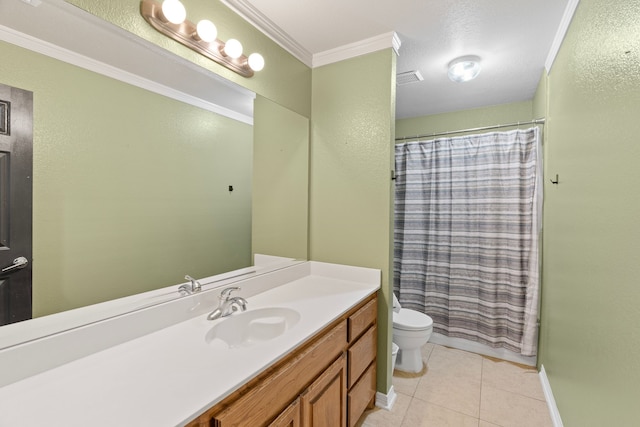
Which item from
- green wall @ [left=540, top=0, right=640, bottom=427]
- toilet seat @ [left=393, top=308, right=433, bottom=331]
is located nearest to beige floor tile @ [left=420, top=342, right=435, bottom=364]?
toilet seat @ [left=393, top=308, right=433, bottom=331]

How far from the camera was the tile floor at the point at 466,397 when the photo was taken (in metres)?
1.75

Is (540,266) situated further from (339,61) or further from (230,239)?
(230,239)

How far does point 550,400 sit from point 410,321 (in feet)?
3.08

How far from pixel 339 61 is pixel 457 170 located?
4.74ft

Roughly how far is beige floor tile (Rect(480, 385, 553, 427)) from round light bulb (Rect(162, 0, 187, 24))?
2669mm

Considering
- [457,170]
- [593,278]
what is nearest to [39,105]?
[593,278]

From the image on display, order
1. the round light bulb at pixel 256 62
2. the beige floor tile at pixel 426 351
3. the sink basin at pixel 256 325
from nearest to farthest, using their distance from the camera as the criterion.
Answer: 1. the sink basin at pixel 256 325
2. the round light bulb at pixel 256 62
3. the beige floor tile at pixel 426 351

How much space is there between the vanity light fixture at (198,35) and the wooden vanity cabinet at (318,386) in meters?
1.41

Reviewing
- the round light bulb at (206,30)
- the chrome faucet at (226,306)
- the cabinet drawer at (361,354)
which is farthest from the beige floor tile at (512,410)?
the round light bulb at (206,30)

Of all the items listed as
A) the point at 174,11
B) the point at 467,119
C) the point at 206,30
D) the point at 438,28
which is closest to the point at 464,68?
the point at 438,28

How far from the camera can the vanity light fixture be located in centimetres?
118

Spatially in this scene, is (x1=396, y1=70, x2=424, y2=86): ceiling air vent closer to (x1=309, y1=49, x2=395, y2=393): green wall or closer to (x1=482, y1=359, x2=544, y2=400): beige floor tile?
(x1=309, y1=49, x2=395, y2=393): green wall

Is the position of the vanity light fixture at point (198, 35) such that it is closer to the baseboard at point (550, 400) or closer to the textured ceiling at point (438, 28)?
the textured ceiling at point (438, 28)

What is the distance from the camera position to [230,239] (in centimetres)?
159
